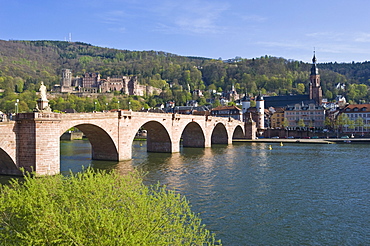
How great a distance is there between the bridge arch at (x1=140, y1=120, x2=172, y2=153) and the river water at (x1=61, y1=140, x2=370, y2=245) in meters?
7.03

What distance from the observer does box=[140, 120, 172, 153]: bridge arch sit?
1942 inches

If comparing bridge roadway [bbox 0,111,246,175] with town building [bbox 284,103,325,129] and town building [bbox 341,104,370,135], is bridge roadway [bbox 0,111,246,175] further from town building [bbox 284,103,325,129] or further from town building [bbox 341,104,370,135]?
town building [bbox 284,103,325,129]

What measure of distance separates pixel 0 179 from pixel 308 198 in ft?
66.9

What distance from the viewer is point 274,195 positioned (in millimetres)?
24531

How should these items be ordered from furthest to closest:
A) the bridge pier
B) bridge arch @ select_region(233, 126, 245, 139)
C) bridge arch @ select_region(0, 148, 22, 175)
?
1. bridge arch @ select_region(233, 126, 245, 139)
2. the bridge pier
3. bridge arch @ select_region(0, 148, 22, 175)

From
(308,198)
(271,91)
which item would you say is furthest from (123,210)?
(271,91)

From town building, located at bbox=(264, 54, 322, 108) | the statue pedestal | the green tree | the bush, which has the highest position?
town building, located at bbox=(264, 54, 322, 108)

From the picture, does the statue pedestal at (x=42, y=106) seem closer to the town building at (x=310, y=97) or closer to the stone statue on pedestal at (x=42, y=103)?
the stone statue on pedestal at (x=42, y=103)

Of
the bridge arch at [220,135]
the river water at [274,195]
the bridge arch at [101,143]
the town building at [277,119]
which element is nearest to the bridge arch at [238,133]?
the bridge arch at [220,135]

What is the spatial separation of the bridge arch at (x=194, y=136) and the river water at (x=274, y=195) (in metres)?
19.5

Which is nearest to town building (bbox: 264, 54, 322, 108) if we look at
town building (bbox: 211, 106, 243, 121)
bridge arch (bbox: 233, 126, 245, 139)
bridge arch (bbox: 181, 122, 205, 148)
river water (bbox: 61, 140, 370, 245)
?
town building (bbox: 211, 106, 243, 121)

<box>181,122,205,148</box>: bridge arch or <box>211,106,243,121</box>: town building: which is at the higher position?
<box>211,106,243,121</box>: town building

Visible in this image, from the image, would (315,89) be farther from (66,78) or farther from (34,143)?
(66,78)

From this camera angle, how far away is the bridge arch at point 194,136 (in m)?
62.2
